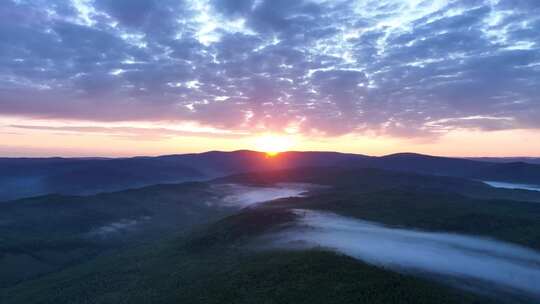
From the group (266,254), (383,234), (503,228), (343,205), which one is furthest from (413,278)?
(343,205)

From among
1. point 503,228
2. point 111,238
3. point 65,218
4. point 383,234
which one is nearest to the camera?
point 383,234

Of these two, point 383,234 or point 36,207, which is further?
point 36,207

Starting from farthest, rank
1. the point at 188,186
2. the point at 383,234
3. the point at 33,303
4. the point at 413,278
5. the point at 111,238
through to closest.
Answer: the point at 188,186
the point at 111,238
the point at 383,234
the point at 33,303
the point at 413,278

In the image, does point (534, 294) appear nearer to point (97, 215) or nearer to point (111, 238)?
point (111, 238)

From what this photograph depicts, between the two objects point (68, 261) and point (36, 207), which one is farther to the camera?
point (36, 207)

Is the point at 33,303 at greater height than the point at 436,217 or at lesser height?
lesser

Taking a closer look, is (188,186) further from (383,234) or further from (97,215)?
(383,234)

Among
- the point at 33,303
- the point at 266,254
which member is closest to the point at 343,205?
the point at 266,254

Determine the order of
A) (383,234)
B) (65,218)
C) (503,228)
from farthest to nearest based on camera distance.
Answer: (65,218) < (503,228) < (383,234)

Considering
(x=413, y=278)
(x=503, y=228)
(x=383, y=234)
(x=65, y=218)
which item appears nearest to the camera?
(x=413, y=278)
